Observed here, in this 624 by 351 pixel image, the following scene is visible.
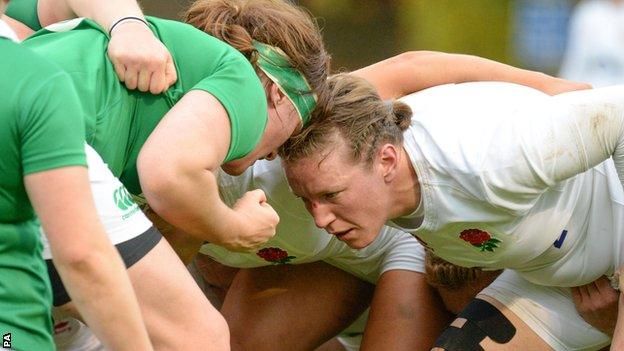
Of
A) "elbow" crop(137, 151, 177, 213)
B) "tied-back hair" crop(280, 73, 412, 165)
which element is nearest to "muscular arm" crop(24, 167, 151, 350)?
"elbow" crop(137, 151, 177, 213)

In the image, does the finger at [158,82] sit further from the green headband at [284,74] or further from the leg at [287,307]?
the leg at [287,307]

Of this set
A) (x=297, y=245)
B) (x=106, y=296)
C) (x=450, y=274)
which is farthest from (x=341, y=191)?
(x=106, y=296)

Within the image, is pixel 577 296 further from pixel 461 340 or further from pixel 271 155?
pixel 271 155

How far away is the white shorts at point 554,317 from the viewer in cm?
323

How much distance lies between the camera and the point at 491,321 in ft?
10.7

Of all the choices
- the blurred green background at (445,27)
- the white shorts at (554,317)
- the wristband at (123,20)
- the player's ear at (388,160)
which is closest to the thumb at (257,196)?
the wristband at (123,20)

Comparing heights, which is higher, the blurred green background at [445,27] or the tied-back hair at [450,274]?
the tied-back hair at [450,274]

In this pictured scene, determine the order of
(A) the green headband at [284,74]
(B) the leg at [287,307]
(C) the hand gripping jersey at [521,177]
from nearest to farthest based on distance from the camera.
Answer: (A) the green headband at [284,74] → (C) the hand gripping jersey at [521,177] → (B) the leg at [287,307]

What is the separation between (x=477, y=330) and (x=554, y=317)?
0.69ft

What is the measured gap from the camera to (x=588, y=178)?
3.04 m

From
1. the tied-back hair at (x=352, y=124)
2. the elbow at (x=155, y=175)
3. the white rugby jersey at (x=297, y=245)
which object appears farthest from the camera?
the white rugby jersey at (x=297, y=245)

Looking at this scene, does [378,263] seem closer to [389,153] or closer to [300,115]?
[389,153]

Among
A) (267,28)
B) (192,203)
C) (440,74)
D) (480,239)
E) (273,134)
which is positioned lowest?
(480,239)

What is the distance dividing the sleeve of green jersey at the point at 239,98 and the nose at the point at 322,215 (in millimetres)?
550
